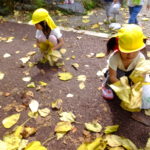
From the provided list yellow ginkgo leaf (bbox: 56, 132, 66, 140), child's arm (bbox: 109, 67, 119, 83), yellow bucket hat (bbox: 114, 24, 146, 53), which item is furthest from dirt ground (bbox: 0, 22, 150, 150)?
yellow bucket hat (bbox: 114, 24, 146, 53)

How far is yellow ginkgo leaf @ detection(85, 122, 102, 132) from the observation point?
193cm

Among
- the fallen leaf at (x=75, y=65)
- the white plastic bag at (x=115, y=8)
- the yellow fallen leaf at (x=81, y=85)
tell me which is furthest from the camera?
the white plastic bag at (x=115, y=8)

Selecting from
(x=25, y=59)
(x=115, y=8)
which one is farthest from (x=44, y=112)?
(x=115, y=8)

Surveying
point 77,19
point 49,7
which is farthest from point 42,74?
point 49,7

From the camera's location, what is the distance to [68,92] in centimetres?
241

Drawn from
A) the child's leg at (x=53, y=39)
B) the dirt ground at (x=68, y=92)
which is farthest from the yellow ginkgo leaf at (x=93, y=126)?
the child's leg at (x=53, y=39)

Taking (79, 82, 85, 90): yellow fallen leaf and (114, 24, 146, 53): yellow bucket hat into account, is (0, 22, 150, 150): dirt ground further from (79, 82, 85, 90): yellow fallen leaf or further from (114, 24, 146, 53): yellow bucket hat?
(114, 24, 146, 53): yellow bucket hat

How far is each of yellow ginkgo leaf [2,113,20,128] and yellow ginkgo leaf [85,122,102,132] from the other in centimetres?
64

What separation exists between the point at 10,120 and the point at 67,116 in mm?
508

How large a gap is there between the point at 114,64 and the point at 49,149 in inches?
35.9

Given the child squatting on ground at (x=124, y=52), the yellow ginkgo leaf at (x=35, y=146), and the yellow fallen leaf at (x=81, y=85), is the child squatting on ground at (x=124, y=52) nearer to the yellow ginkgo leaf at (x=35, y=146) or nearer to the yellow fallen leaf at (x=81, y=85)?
the yellow fallen leaf at (x=81, y=85)

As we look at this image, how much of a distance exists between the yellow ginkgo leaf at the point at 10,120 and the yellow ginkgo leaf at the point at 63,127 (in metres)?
0.39

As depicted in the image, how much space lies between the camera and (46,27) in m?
2.88

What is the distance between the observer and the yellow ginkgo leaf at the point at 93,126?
6.33 ft
